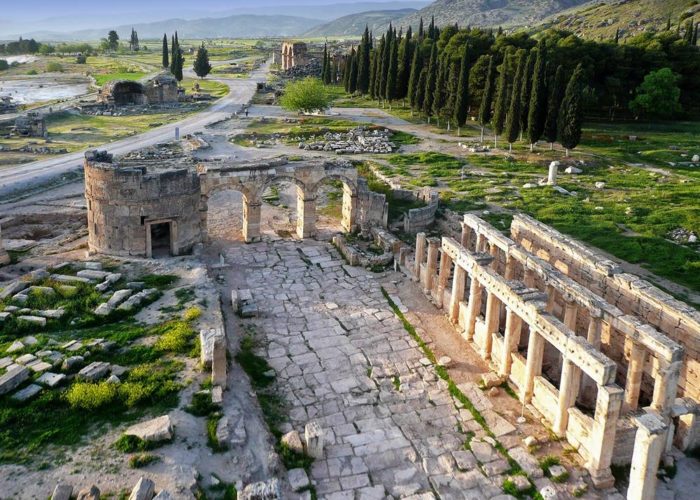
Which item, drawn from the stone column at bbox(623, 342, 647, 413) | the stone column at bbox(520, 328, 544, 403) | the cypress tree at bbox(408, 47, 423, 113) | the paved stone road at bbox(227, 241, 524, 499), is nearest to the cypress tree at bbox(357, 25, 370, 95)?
the cypress tree at bbox(408, 47, 423, 113)

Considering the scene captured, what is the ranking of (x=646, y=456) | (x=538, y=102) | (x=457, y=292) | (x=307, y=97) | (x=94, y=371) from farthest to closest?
(x=307, y=97) → (x=538, y=102) → (x=457, y=292) → (x=94, y=371) → (x=646, y=456)

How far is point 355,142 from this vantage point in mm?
44125

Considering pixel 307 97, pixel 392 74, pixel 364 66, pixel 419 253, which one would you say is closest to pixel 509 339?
pixel 419 253

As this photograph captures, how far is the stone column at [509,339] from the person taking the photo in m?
15.8

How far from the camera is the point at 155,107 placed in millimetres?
60531

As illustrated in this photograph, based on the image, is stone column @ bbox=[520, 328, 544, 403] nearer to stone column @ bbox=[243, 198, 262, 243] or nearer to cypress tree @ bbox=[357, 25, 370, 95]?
stone column @ bbox=[243, 198, 262, 243]

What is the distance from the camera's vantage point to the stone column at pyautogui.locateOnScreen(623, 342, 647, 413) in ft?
47.0

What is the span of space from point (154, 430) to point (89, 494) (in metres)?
1.90

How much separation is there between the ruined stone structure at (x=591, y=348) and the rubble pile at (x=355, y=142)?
72.2 ft

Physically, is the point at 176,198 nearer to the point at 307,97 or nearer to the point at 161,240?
the point at 161,240

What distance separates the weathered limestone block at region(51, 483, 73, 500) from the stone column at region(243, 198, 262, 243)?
15.6 m

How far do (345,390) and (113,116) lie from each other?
157ft

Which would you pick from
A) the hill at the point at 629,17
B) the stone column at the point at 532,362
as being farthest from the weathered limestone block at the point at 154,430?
the hill at the point at 629,17

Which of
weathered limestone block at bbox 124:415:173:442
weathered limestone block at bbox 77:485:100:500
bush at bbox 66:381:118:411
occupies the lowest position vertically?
weathered limestone block at bbox 77:485:100:500
